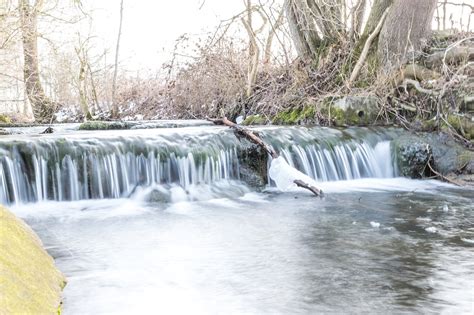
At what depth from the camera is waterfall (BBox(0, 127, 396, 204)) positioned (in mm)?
5996

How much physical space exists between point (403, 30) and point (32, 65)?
10.5 meters

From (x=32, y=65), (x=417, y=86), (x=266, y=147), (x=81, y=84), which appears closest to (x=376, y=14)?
(x=417, y=86)

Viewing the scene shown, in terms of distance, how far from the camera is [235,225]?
4.82 meters

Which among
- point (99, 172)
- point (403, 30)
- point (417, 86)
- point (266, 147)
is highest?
point (403, 30)

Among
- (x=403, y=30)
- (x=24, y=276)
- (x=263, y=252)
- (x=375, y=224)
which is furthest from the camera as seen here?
(x=403, y=30)

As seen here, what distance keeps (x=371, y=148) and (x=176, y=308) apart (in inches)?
236

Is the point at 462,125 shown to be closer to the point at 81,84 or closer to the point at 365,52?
the point at 365,52

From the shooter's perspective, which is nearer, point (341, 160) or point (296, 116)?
point (341, 160)

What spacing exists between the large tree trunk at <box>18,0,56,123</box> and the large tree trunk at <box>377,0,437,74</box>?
7.76 meters

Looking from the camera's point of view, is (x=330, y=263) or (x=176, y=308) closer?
(x=176, y=308)

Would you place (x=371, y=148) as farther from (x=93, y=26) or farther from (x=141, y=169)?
(x=93, y=26)

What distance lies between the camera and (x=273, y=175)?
6844mm

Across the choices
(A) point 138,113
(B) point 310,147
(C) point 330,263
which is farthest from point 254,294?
(A) point 138,113

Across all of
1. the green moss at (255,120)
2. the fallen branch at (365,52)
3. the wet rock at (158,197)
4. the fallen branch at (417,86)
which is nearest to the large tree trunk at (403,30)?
the fallen branch at (365,52)
